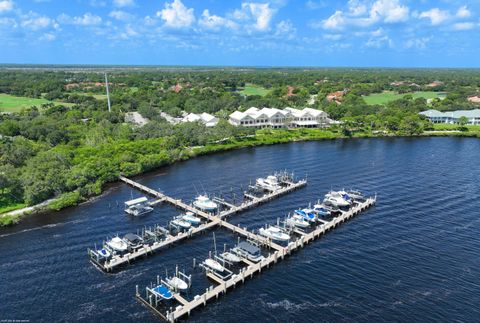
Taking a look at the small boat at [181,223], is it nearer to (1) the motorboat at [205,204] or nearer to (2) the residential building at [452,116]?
(1) the motorboat at [205,204]

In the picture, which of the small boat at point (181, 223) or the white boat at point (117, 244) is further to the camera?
the small boat at point (181, 223)

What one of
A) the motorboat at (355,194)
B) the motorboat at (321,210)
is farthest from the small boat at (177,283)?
the motorboat at (355,194)

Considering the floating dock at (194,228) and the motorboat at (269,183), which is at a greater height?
the motorboat at (269,183)

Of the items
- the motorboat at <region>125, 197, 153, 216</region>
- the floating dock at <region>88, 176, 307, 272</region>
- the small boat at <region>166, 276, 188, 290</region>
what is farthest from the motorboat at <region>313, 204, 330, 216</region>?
the motorboat at <region>125, 197, 153, 216</region>

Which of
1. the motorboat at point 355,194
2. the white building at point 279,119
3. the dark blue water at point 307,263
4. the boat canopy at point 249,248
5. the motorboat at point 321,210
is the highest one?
the white building at point 279,119

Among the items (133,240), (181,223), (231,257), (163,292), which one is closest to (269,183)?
(181,223)

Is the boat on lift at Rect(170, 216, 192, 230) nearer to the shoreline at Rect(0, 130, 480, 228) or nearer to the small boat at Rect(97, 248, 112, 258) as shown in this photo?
the small boat at Rect(97, 248, 112, 258)

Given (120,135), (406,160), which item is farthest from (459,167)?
(120,135)
